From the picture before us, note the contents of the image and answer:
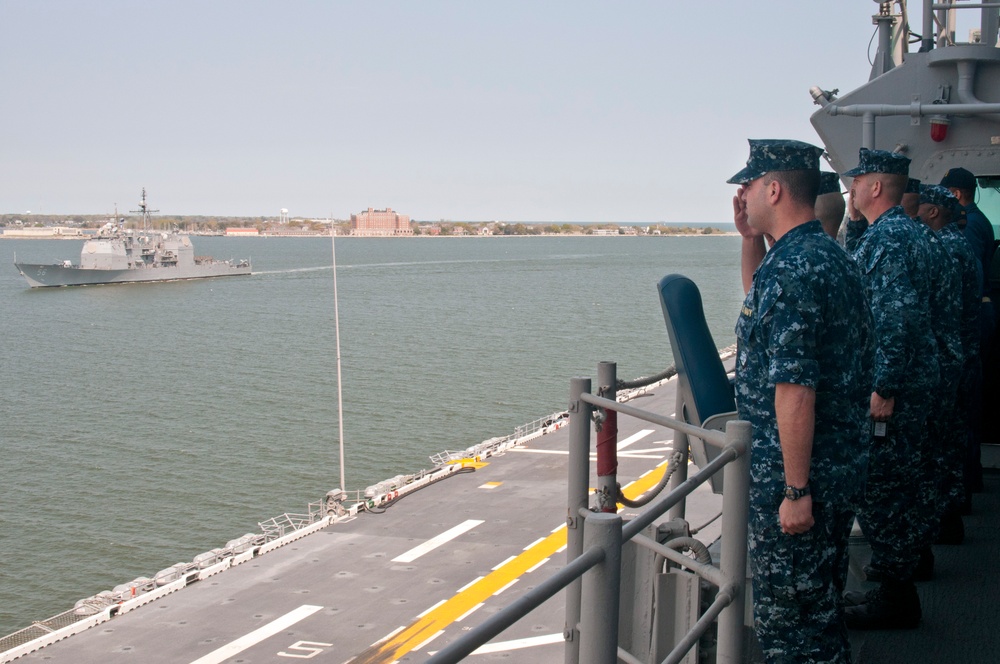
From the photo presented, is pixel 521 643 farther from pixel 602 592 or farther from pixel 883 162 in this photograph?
pixel 602 592

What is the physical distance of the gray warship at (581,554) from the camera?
2410 mm

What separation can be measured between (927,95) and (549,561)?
10.7 m

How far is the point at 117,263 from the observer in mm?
82375

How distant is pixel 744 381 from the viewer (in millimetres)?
3055

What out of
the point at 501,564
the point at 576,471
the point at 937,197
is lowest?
the point at 501,564

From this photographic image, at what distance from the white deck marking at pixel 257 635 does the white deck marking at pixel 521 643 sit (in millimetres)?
2912

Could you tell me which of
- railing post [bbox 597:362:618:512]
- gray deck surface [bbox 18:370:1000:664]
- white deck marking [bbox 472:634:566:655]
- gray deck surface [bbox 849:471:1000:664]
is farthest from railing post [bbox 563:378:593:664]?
white deck marking [bbox 472:634:566:655]

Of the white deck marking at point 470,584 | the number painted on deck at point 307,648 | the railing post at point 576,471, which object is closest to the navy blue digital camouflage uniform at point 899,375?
the railing post at point 576,471

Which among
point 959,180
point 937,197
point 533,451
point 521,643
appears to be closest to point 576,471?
point 937,197

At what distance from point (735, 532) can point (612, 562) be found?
2.55 feet

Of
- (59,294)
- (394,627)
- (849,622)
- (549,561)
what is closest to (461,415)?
(549,561)

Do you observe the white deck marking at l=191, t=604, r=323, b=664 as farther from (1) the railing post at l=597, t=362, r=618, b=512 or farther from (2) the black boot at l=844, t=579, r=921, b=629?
(1) the railing post at l=597, t=362, r=618, b=512

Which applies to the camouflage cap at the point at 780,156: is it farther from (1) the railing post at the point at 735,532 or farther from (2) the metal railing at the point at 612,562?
(1) the railing post at the point at 735,532

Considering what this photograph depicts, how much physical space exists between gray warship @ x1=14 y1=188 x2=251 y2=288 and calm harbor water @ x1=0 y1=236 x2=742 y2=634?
7504 mm
